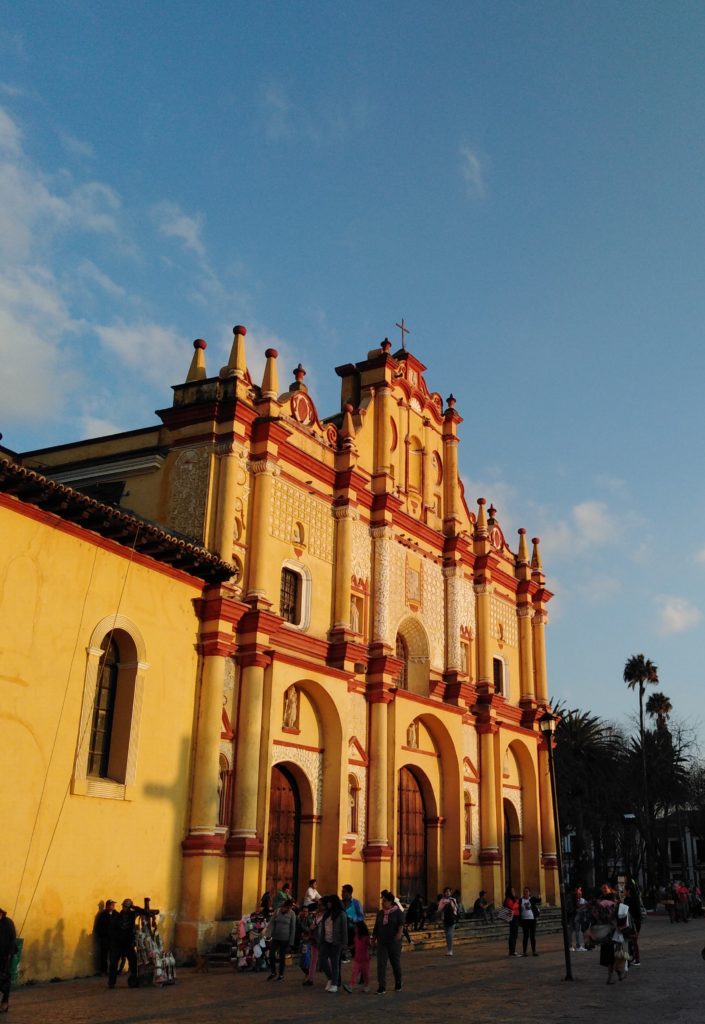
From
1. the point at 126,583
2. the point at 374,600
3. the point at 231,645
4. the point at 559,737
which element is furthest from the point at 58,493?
the point at 559,737

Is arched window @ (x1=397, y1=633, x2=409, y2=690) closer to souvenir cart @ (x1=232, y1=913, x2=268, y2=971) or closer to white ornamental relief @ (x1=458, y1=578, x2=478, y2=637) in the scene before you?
white ornamental relief @ (x1=458, y1=578, x2=478, y2=637)

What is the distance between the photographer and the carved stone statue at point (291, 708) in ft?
79.9

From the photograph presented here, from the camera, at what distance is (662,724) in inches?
2453

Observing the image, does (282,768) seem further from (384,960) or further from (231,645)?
(384,960)

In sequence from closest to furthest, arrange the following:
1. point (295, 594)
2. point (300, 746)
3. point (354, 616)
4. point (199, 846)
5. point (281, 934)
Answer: point (281, 934) < point (199, 846) < point (300, 746) < point (295, 594) < point (354, 616)

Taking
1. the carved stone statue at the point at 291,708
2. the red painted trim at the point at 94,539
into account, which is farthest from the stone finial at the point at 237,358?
the carved stone statue at the point at 291,708

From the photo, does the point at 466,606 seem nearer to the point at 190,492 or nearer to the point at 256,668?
the point at 256,668

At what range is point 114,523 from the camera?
61.4 ft

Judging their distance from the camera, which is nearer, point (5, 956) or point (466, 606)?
point (5, 956)

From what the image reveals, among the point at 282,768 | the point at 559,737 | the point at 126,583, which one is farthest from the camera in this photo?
the point at 559,737

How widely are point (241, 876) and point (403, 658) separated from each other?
10.9 metres

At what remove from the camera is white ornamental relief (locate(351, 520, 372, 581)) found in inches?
1094

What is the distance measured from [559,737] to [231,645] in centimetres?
3650

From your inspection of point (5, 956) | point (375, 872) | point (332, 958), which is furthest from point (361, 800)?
point (5, 956)
